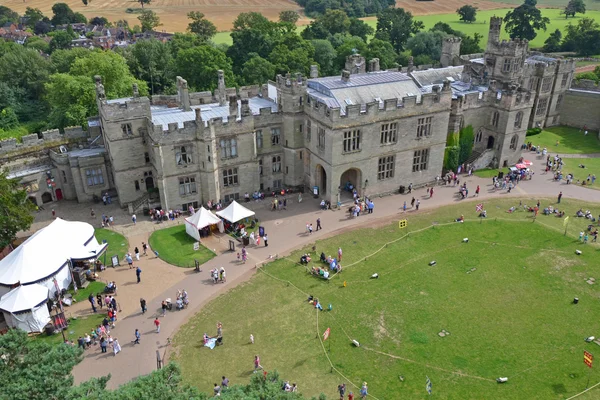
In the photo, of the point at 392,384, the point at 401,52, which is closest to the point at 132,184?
the point at 392,384

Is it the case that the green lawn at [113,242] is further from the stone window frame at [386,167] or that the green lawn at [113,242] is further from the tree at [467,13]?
the tree at [467,13]

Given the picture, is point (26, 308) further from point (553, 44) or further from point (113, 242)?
point (553, 44)

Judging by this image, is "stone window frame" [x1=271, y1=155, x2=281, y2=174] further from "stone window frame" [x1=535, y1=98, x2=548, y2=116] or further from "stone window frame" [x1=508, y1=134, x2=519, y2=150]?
"stone window frame" [x1=535, y1=98, x2=548, y2=116]

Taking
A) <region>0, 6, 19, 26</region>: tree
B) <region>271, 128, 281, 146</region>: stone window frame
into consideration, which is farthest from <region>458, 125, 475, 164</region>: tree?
<region>0, 6, 19, 26</region>: tree

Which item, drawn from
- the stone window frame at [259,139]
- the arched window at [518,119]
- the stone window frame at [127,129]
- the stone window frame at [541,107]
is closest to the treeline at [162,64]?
the stone window frame at [127,129]

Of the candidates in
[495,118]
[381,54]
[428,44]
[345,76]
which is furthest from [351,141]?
[428,44]

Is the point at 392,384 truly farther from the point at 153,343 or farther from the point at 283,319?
the point at 153,343
